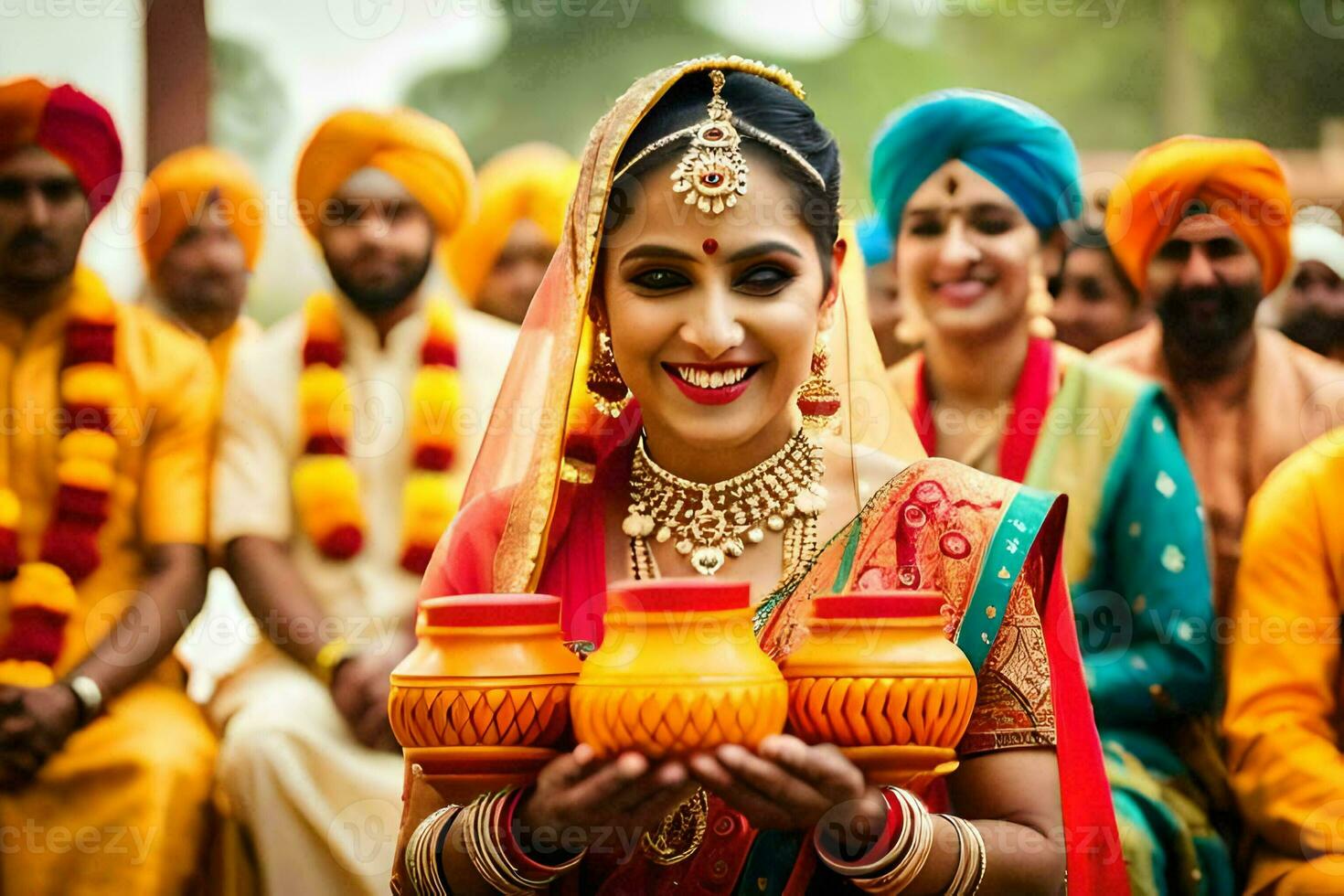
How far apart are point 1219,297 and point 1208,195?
29cm

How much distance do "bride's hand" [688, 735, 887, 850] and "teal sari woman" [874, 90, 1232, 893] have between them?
6.56ft

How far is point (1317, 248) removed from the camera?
16.2 feet

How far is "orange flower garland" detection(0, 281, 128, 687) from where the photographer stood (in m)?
3.97

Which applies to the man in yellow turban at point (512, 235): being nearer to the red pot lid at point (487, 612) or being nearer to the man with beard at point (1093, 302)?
the man with beard at point (1093, 302)

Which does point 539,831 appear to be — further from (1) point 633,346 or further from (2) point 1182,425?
(2) point 1182,425

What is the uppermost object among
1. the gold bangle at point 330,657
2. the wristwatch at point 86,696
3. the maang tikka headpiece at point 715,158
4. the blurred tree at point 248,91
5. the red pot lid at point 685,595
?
the blurred tree at point 248,91

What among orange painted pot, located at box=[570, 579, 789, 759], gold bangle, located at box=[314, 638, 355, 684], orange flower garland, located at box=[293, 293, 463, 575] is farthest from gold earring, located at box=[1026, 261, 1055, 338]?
orange painted pot, located at box=[570, 579, 789, 759]

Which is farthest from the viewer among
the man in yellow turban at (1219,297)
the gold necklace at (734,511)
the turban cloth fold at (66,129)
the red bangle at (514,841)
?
the man in yellow turban at (1219,297)

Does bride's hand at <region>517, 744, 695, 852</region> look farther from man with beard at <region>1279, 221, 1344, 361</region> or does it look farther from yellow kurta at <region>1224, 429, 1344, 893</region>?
man with beard at <region>1279, 221, 1344, 361</region>

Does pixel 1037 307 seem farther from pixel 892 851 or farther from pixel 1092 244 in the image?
pixel 892 851

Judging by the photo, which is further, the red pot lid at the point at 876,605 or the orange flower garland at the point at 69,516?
the orange flower garland at the point at 69,516

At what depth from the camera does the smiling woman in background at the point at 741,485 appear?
7.01 feet

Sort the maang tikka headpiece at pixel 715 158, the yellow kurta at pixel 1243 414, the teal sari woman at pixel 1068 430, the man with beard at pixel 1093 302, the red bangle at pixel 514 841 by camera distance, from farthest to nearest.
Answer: the man with beard at pixel 1093 302 → the yellow kurta at pixel 1243 414 → the teal sari woman at pixel 1068 430 → the maang tikka headpiece at pixel 715 158 → the red bangle at pixel 514 841

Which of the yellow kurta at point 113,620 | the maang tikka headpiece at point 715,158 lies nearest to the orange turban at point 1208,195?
the maang tikka headpiece at point 715,158
